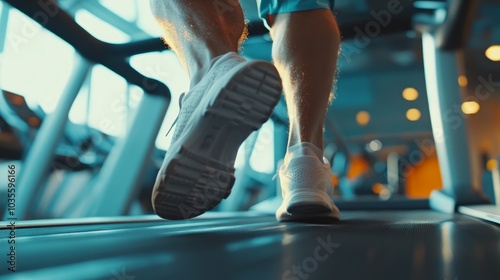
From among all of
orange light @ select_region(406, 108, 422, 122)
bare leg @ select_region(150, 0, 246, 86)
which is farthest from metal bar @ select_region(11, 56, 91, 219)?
orange light @ select_region(406, 108, 422, 122)

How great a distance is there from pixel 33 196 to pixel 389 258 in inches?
80.3

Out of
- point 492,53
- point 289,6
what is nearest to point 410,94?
point 492,53

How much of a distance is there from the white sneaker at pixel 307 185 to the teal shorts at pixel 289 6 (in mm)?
338

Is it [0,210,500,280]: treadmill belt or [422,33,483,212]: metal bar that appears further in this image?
[422,33,483,212]: metal bar

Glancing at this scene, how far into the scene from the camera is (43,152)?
2225 mm

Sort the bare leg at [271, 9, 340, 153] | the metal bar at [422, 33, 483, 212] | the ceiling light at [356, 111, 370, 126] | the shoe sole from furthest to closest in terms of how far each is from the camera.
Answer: the ceiling light at [356, 111, 370, 126], the metal bar at [422, 33, 483, 212], the bare leg at [271, 9, 340, 153], the shoe sole

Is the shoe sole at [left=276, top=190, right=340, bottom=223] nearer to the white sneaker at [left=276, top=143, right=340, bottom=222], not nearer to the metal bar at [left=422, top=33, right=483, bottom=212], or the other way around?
the white sneaker at [left=276, top=143, right=340, bottom=222]

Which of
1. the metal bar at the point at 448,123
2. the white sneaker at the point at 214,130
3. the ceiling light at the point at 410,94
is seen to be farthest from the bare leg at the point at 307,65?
the ceiling light at the point at 410,94

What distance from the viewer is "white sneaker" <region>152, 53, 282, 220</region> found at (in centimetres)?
74

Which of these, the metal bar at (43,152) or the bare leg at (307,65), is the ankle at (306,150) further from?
the metal bar at (43,152)

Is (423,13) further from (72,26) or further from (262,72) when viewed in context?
(262,72)

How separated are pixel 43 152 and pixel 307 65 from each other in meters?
1.58

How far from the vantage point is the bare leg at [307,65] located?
108 centimetres

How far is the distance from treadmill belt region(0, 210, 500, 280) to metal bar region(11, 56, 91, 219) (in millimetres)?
1487
